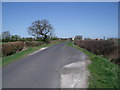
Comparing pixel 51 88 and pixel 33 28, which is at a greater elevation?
pixel 33 28

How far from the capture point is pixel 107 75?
7.13m

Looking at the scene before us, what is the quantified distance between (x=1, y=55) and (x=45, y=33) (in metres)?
39.8

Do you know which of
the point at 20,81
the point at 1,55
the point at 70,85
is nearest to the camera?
the point at 70,85

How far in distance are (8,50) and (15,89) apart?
534 inches

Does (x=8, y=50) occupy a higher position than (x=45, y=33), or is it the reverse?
(x=45, y=33)

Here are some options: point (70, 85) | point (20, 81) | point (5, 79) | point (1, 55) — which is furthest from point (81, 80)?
point (1, 55)

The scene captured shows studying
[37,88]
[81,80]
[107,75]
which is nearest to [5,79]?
[37,88]

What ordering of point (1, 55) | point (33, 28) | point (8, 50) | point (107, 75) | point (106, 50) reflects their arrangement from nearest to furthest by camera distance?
point (107, 75)
point (106, 50)
point (1, 55)
point (8, 50)
point (33, 28)

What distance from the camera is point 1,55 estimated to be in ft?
54.9

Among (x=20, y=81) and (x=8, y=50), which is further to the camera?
(x=8, y=50)

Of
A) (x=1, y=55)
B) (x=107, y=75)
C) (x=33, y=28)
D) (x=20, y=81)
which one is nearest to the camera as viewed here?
(x=20, y=81)

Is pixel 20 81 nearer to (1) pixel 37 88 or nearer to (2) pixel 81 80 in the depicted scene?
(1) pixel 37 88

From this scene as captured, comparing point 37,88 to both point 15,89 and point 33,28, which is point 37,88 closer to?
point 15,89

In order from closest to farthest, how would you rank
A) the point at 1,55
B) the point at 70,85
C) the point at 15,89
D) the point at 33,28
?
the point at 15,89
the point at 70,85
the point at 1,55
the point at 33,28
